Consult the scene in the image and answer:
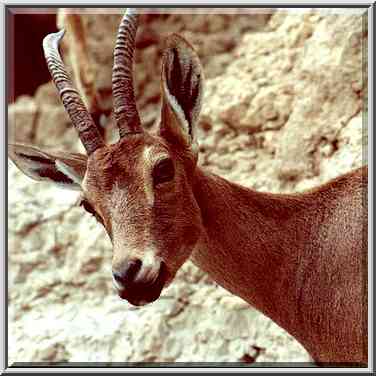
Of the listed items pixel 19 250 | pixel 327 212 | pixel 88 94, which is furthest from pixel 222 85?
pixel 327 212

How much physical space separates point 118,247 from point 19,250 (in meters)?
2.82

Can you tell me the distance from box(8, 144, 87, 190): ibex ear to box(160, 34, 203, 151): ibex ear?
1.48ft

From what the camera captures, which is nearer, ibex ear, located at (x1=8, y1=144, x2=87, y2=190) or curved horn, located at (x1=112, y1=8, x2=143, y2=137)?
curved horn, located at (x1=112, y1=8, x2=143, y2=137)

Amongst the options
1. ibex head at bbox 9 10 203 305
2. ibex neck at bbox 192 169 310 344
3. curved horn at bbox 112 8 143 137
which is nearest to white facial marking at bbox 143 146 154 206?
ibex head at bbox 9 10 203 305

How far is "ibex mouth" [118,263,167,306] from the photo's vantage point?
288cm

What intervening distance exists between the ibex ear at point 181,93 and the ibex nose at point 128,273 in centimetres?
67

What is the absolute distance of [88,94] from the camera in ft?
18.6

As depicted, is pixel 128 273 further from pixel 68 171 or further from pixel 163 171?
pixel 68 171

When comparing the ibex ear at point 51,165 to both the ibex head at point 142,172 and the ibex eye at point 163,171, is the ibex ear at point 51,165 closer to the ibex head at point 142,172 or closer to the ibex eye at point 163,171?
the ibex head at point 142,172

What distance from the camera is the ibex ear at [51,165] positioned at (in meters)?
3.42

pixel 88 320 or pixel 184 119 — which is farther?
pixel 88 320

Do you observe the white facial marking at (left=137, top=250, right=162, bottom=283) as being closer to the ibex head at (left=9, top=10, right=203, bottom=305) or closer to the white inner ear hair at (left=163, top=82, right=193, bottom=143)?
the ibex head at (left=9, top=10, right=203, bottom=305)

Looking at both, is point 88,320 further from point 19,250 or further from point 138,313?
point 19,250

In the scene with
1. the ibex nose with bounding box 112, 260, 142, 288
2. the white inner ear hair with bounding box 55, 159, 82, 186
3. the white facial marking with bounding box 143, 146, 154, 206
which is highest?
the white inner ear hair with bounding box 55, 159, 82, 186
